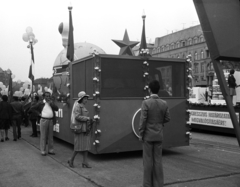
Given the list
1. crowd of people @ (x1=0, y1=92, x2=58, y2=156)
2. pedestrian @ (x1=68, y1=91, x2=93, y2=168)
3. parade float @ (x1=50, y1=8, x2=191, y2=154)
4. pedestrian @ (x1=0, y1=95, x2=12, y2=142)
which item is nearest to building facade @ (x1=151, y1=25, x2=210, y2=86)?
crowd of people @ (x1=0, y1=92, x2=58, y2=156)

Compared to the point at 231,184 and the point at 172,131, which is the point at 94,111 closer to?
the point at 172,131

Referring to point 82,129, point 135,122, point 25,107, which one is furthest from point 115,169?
point 25,107

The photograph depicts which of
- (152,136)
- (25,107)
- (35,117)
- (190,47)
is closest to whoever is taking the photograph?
(152,136)

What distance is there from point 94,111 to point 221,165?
3474 mm

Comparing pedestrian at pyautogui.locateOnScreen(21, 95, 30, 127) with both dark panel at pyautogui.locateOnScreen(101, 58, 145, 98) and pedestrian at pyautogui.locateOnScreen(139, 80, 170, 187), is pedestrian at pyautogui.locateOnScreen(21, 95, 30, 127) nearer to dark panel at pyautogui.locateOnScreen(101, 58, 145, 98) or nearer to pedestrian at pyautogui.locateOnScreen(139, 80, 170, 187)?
dark panel at pyautogui.locateOnScreen(101, 58, 145, 98)

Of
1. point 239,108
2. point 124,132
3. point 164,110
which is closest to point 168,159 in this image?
point 124,132

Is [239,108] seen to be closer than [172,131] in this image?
No

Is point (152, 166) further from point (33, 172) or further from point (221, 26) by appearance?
point (33, 172)

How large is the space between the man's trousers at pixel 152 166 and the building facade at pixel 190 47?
172 ft

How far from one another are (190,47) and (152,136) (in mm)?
64295

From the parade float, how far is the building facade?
4874 cm

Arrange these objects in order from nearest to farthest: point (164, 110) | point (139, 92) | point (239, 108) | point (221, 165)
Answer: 1. point (164, 110)
2. point (221, 165)
3. point (139, 92)
4. point (239, 108)

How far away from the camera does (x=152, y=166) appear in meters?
5.25

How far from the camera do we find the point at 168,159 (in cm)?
821
